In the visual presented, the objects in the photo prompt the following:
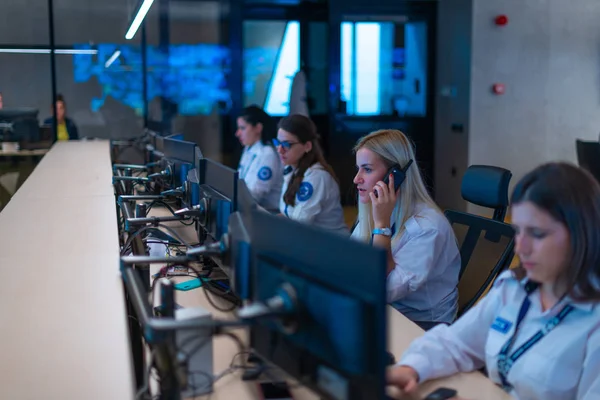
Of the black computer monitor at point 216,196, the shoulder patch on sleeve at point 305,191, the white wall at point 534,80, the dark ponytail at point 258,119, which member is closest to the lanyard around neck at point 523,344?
the black computer monitor at point 216,196

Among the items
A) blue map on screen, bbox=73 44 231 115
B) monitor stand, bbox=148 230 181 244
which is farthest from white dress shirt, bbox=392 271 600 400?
blue map on screen, bbox=73 44 231 115

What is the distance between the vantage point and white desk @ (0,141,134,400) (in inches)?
48.5

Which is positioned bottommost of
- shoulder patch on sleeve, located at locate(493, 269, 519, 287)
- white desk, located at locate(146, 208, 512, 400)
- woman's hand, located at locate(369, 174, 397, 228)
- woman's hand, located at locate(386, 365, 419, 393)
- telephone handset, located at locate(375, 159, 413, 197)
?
white desk, located at locate(146, 208, 512, 400)

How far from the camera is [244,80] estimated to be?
7.51 metres

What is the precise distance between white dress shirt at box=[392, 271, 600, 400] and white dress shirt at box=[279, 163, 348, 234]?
209cm

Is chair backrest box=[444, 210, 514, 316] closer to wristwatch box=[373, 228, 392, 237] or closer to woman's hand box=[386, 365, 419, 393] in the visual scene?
wristwatch box=[373, 228, 392, 237]

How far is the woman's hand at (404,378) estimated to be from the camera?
1.42m

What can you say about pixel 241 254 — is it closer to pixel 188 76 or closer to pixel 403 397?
pixel 403 397

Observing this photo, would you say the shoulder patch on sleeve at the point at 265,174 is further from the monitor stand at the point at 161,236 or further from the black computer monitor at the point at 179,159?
the monitor stand at the point at 161,236

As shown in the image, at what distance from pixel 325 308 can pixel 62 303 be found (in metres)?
0.85

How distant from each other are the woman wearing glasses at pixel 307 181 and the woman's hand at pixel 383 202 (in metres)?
1.24

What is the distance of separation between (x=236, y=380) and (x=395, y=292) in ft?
2.49

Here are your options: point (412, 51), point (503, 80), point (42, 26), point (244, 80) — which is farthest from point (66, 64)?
point (503, 80)

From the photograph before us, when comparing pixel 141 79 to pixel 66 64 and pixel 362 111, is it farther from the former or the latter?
pixel 362 111
